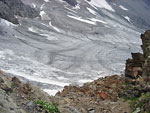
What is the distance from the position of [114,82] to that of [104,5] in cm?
7993

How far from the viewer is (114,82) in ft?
36.4

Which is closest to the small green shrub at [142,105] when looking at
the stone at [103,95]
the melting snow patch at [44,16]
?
the stone at [103,95]

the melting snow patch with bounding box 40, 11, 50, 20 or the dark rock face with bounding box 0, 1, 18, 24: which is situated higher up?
the dark rock face with bounding box 0, 1, 18, 24

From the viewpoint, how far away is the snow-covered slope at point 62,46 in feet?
85.0

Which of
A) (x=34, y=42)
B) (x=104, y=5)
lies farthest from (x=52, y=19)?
(x=104, y=5)

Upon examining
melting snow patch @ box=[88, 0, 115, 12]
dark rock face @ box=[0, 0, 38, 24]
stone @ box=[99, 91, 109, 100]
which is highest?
stone @ box=[99, 91, 109, 100]

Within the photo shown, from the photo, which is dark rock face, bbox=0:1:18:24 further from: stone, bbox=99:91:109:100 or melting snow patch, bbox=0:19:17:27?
stone, bbox=99:91:109:100

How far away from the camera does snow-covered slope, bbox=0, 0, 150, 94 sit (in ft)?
85.0

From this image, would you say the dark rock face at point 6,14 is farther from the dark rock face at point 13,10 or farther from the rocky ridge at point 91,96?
the rocky ridge at point 91,96

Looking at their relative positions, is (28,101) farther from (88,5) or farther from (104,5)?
(104,5)

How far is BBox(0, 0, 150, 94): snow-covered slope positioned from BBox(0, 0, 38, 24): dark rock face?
1431 millimetres

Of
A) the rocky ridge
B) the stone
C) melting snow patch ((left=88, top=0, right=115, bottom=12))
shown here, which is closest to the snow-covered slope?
the rocky ridge

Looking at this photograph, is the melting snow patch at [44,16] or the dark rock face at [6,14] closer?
the dark rock face at [6,14]

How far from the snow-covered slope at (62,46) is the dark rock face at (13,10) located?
56.3 inches
